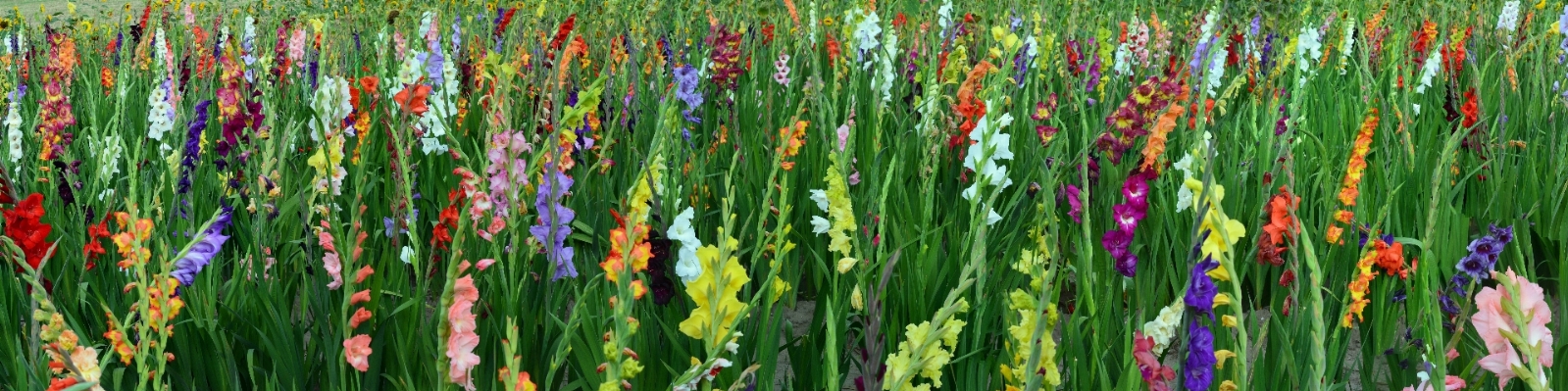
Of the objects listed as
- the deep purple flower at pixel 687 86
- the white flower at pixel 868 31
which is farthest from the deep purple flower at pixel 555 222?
the white flower at pixel 868 31

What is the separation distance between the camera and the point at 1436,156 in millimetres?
2838

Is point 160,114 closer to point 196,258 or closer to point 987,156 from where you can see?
point 196,258

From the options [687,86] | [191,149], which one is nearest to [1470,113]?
[687,86]

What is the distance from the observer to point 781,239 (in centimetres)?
157

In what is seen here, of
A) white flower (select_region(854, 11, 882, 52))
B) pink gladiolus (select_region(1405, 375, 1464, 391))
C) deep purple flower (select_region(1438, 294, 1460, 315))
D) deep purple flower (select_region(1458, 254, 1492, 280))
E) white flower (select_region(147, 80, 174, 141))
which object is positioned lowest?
pink gladiolus (select_region(1405, 375, 1464, 391))

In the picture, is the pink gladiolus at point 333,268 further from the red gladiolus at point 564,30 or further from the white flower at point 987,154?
the red gladiolus at point 564,30

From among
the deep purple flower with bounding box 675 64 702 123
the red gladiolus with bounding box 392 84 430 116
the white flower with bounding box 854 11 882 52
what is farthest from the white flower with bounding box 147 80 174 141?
the white flower with bounding box 854 11 882 52

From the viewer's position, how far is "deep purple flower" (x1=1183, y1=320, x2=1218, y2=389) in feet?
3.84

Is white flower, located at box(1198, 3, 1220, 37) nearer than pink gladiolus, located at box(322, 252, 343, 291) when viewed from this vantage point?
No

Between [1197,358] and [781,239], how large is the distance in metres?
0.58

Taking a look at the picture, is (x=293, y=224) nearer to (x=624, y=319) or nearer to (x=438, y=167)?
(x=438, y=167)

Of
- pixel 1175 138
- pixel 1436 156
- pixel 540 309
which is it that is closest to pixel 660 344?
pixel 540 309

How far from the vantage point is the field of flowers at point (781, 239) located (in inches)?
46.0

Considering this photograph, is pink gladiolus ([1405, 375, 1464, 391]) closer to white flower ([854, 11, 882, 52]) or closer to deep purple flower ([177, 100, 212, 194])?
deep purple flower ([177, 100, 212, 194])
